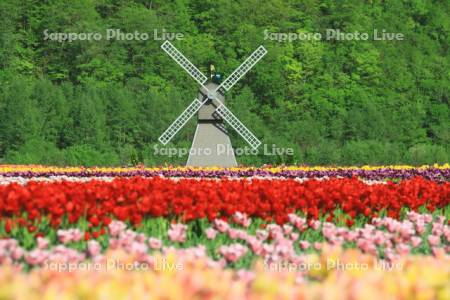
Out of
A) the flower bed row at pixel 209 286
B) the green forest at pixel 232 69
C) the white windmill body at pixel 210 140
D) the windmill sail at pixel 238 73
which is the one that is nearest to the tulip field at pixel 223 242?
the flower bed row at pixel 209 286

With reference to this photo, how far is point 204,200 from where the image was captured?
7727 mm

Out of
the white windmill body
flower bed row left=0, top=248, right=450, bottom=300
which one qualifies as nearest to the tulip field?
flower bed row left=0, top=248, right=450, bottom=300

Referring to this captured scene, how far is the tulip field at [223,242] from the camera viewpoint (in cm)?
380

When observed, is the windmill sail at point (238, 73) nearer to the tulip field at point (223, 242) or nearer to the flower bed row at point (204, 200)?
the flower bed row at point (204, 200)

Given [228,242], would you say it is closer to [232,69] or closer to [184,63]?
[184,63]

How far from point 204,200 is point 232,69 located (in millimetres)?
38687

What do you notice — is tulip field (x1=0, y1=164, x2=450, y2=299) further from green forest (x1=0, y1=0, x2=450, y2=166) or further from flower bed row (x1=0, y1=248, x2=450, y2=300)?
green forest (x1=0, y1=0, x2=450, y2=166)

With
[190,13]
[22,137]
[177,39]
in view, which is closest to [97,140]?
[22,137]

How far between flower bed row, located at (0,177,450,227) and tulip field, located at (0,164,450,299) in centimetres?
2

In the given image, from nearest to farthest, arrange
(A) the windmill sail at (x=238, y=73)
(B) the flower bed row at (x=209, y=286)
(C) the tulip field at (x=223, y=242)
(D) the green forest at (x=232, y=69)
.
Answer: (B) the flower bed row at (x=209, y=286) → (C) the tulip field at (x=223, y=242) → (A) the windmill sail at (x=238, y=73) → (D) the green forest at (x=232, y=69)

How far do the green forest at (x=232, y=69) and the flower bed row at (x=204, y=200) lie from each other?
1074 inches

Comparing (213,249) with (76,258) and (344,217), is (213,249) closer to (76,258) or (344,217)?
(76,258)

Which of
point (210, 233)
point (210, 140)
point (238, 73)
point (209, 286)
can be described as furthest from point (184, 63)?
point (209, 286)

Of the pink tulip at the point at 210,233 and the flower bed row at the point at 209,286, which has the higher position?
the flower bed row at the point at 209,286
